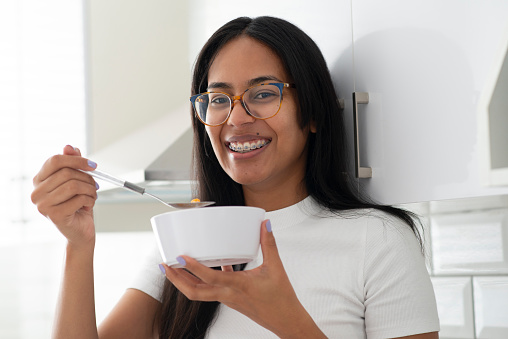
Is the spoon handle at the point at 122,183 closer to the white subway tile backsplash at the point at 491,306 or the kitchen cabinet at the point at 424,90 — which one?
the kitchen cabinet at the point at 424,90

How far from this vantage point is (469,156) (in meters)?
0.80

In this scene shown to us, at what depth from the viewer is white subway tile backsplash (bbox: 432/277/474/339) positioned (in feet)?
4.27

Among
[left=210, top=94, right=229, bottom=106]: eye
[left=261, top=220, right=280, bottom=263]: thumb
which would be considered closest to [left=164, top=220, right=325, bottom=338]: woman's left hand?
[left=261, top=220, right=280, bottom=263]: thumb

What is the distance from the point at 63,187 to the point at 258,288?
375 mm

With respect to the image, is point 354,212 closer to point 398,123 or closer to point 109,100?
point 398,123

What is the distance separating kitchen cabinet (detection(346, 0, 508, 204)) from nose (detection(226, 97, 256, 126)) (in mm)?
201

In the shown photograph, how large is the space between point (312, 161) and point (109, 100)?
1040mm

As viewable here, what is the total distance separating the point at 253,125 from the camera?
109cm

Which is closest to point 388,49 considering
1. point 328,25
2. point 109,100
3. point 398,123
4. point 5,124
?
point 398,123

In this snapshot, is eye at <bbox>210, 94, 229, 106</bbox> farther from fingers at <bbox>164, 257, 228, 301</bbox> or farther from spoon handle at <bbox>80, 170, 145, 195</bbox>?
fingers at <bbox>164, 257, 228, 301</bbox>

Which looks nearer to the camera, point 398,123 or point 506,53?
point 506,53

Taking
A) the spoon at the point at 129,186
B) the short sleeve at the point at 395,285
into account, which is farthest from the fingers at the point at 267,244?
the short sleeve at the point at 395,285

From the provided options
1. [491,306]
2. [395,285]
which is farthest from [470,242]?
[395,285]

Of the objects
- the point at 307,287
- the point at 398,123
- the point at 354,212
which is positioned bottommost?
the point at 307,287
